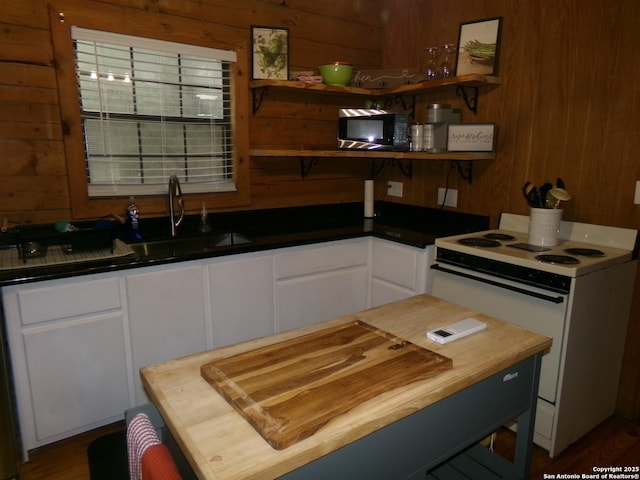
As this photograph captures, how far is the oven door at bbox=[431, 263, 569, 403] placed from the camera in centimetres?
199

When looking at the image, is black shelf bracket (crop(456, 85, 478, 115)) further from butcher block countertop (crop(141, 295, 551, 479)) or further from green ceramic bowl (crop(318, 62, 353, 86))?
butcher block countertop (crop(141, 295, 551, 479))

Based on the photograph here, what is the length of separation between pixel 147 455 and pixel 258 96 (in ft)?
8.31

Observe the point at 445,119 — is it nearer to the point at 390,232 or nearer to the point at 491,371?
the point at 390,232

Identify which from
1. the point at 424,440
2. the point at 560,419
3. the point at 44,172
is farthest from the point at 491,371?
the point at 44,172

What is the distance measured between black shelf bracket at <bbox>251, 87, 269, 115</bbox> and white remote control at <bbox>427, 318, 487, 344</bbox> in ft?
6.82

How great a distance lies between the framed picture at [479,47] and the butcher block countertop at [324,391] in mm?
1874

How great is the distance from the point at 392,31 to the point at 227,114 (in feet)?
4.74

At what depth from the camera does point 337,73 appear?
9.77 ft

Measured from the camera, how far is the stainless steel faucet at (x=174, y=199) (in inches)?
104

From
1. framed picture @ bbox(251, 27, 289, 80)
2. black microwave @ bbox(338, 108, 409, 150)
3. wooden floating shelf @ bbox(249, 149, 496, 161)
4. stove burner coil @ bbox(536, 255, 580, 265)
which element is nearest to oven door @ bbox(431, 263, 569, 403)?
stove burner coil @ bbox(536, 255, 580, 265)

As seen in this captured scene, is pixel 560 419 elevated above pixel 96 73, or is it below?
below

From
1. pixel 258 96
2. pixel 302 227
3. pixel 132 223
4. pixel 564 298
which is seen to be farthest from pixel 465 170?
pixel 132 223

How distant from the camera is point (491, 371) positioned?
1.19 meters

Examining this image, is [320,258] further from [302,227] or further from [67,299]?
[67,299]
